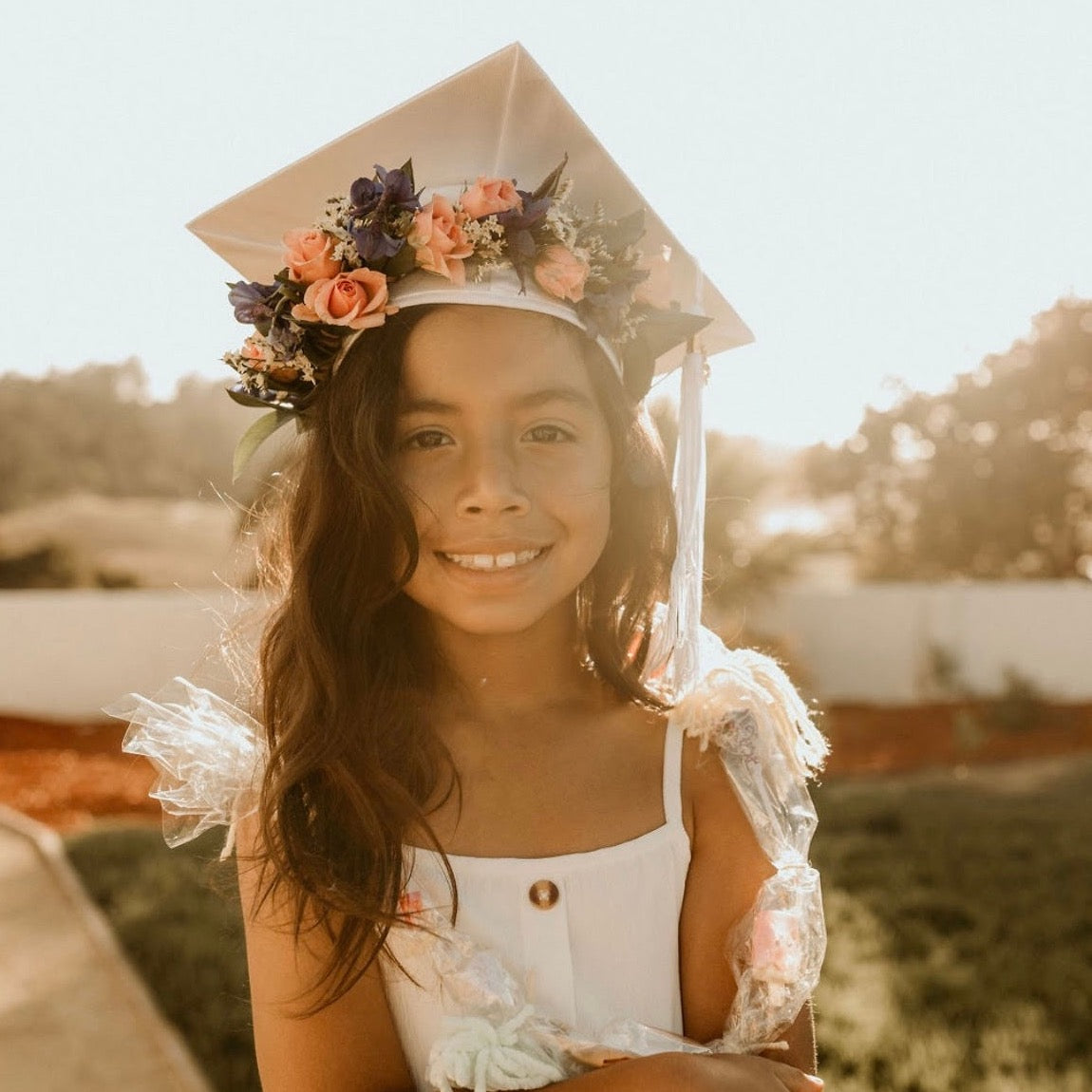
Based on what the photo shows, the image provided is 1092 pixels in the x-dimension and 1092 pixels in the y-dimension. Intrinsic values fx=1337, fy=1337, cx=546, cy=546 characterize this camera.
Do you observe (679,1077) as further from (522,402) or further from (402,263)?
(402,263)

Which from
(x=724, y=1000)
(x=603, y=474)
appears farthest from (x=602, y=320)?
(x=724, y=1000)

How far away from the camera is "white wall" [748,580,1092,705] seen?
13.1m

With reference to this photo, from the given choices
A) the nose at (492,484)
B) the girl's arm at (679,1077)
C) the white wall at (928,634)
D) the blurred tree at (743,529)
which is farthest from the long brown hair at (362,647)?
the white wall at (928,634)

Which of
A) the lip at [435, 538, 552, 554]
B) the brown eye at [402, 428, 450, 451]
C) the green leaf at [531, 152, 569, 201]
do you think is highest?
the green leaf at [531, 152, 569, 201]

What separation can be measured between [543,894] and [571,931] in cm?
7

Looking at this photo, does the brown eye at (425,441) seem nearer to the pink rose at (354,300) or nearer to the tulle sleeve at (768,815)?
the pink rose at (354,300)

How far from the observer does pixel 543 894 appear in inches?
74.0

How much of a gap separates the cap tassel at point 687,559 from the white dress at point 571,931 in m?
0.29

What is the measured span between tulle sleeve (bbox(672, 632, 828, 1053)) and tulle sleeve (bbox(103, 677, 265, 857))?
663mm

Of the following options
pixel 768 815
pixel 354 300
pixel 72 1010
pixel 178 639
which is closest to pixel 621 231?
→ pixel 354 300

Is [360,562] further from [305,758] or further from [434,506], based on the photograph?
[305,758]

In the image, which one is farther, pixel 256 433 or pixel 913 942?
pixel 913 942

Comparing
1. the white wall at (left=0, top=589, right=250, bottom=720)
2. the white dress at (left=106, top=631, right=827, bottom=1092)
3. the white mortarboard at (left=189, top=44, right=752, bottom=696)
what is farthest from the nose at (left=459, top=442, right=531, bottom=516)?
the white wall at (left=0, top=589, right=250, bottom=720)

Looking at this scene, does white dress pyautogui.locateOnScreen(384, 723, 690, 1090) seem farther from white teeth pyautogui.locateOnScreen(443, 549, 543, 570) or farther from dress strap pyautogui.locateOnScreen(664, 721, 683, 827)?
white teeth pyautogui.locateOnScreen(443, 549, 543, 570)
